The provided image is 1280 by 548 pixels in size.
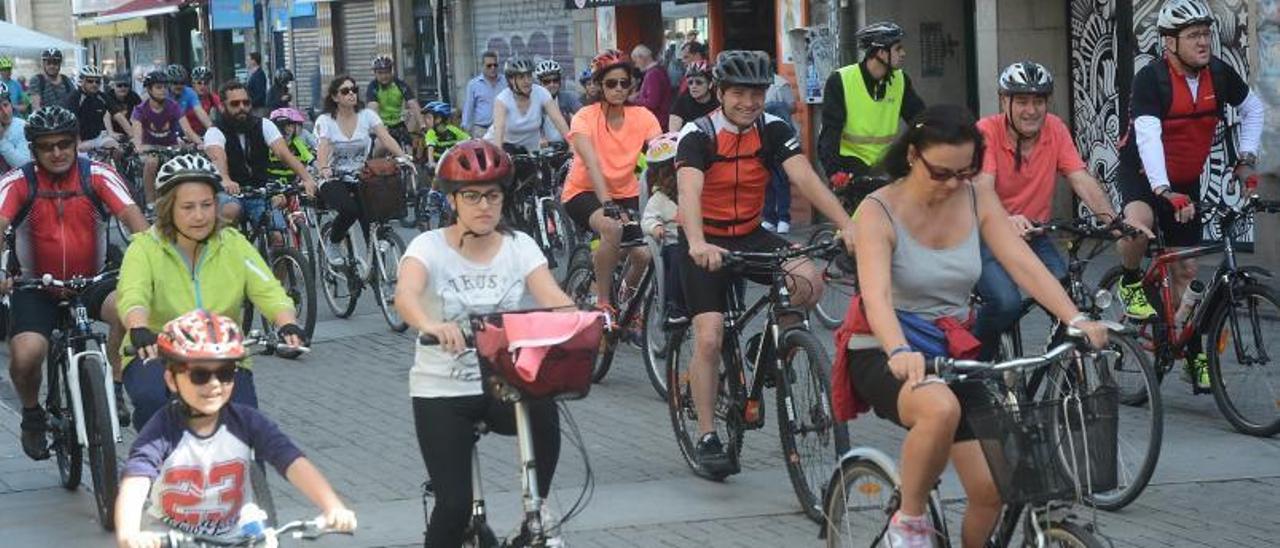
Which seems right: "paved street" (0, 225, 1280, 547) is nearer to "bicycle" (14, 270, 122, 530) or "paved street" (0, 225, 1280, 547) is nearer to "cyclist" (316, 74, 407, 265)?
"bicycle" (14, 270, 122, 530)

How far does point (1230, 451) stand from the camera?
895 centimetres

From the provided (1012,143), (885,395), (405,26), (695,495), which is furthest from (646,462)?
(405,26)

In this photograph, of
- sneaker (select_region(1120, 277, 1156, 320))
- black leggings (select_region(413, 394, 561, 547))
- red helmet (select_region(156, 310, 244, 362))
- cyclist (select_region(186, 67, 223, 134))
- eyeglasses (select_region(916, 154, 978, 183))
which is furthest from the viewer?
cyclist (select_region(186, 67, 223, 134))

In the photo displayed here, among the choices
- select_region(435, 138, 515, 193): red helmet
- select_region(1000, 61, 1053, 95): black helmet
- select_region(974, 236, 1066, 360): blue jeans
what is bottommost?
select_region(974, 236, 1066, 360): blue jeans

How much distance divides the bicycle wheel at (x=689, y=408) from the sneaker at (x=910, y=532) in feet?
9.69

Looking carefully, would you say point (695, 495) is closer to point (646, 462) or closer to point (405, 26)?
point (646, 462)

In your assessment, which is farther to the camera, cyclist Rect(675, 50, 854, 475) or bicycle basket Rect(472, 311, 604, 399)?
cyclist Rect(675, 50, 854, 475)

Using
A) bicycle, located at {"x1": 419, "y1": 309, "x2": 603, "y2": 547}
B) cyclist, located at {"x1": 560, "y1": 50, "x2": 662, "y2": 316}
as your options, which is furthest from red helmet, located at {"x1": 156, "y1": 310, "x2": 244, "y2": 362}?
cyclist, located at {"x1": 560, "y1": 50, "x2": 662, "y2": 316}

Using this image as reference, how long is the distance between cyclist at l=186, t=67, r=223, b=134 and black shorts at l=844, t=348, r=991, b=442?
15432mm

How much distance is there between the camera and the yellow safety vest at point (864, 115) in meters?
12.0

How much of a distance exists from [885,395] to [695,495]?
112 inches

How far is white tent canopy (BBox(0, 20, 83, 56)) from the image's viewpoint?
1014 inches

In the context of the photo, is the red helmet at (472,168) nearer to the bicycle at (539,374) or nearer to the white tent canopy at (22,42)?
the bicycle at (539,374)

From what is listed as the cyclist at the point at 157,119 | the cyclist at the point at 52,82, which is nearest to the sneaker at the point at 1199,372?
the cyclist at the point at 157,119
